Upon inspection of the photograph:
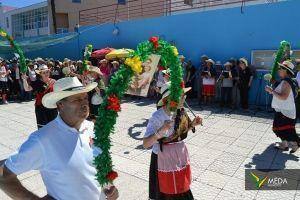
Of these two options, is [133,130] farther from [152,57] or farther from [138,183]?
[152,57]

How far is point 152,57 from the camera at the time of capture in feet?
9.98

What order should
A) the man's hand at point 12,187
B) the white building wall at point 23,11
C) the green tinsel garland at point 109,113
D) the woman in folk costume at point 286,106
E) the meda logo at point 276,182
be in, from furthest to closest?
the white building wall at point 23,11 < the woman in folk costume at point 286,106 < the meda logo at point 276,182 < the green tinsel garland at point 109,113 < the man's hand at point 12,187

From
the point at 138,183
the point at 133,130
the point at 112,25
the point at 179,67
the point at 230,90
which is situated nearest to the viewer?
the point at 179,67

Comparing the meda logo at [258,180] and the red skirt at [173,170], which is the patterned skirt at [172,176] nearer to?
the red skirt at [173,170]

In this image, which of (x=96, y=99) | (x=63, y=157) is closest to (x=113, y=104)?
(x=63, y=157)

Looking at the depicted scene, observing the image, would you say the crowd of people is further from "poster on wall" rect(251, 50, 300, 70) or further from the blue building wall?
the blue building wall

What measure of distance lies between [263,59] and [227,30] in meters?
1.96

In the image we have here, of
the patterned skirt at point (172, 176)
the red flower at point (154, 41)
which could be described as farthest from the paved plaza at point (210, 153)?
the red flower at point (154, 41)

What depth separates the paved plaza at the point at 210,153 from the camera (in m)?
4.99

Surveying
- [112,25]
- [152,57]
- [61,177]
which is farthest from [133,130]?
[112,25]

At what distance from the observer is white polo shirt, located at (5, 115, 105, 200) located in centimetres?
224

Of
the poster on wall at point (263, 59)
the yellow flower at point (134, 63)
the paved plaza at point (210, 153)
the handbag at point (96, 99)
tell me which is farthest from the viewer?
the poster on wall at point (263, 59)

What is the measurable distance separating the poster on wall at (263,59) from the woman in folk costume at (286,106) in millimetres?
4897

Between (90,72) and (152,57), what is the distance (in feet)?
15.4
